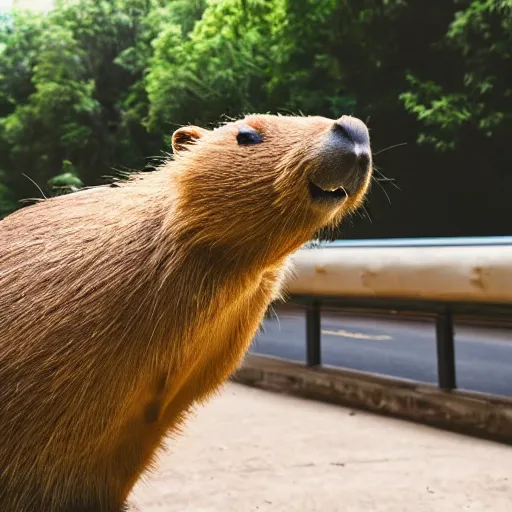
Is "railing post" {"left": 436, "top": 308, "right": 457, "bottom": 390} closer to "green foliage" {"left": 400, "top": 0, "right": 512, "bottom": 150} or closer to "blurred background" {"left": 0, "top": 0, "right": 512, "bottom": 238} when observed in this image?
"blurred background" {"left": 0, "top": 0, "right": 512, "bottom": 238}

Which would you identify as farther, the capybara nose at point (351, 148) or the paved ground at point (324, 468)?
the paved ground at point (324, 468)

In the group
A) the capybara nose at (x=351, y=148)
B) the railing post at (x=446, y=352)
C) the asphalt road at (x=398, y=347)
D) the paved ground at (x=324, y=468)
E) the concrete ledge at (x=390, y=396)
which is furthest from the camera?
the asphalt road at (x=398, y=347)

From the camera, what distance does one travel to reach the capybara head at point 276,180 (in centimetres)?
82

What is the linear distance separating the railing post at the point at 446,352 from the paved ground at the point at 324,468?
24 cm

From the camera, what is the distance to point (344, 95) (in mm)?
7027

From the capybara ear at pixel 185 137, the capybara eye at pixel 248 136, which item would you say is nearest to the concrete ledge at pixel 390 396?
A: the capybara ear at pixel 185 137

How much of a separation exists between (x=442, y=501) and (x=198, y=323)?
1.15 meters

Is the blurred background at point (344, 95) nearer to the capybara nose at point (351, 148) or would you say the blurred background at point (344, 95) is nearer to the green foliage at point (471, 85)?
the green foliage at point (471, 85)

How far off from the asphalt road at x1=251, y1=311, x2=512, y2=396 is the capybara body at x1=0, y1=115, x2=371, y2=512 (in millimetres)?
1260

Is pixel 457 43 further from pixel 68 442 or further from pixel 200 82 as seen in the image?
pixel 68 442

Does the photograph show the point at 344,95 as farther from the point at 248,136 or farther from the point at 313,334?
the point at 248,136

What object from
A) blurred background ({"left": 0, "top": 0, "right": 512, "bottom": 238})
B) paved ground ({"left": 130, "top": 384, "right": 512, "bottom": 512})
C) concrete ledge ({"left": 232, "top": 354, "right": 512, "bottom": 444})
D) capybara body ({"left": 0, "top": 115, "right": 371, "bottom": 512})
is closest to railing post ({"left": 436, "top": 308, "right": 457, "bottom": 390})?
concrete ledge ({"left": 232, "top": 354, "right": 512, "bottom": 444})

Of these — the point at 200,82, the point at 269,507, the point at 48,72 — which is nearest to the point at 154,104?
the point at 200,82

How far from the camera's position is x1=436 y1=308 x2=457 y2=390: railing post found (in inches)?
98.9
